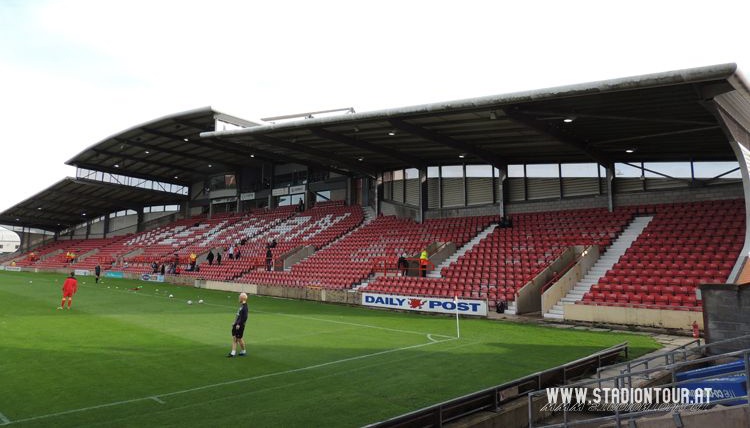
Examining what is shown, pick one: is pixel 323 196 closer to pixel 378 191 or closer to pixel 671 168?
pixel 378 191

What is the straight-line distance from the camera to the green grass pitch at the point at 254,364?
7012mm

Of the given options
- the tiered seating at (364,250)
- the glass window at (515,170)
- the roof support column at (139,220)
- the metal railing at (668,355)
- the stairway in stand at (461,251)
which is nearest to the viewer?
the metal railing at (668,355)

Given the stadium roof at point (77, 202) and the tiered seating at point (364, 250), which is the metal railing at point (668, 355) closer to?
the tiered seating at point (364, 250)

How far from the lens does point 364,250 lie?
92.6ft

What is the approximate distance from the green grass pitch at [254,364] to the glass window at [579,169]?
13073mm

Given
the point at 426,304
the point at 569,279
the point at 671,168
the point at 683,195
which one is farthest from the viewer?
the point at 671,168

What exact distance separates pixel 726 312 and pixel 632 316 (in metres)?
5.12

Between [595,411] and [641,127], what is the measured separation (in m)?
14.4

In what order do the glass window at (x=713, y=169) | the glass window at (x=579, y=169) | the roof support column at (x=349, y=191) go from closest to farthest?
the glass window at (x=713, y=169) < the glass window at (x=579, y=169) < the roof support column at (x=349, y=191)

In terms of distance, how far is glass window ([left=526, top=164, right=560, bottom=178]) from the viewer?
2625cm

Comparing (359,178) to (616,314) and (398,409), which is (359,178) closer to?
(616,314)

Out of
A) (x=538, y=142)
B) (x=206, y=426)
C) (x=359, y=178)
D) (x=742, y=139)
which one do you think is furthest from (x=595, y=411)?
(x=359, y=178)

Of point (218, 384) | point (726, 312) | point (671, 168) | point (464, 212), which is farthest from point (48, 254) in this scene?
point (726, 312)

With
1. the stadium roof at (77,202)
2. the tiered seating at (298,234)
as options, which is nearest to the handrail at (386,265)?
the tiered seating at (298,234)
